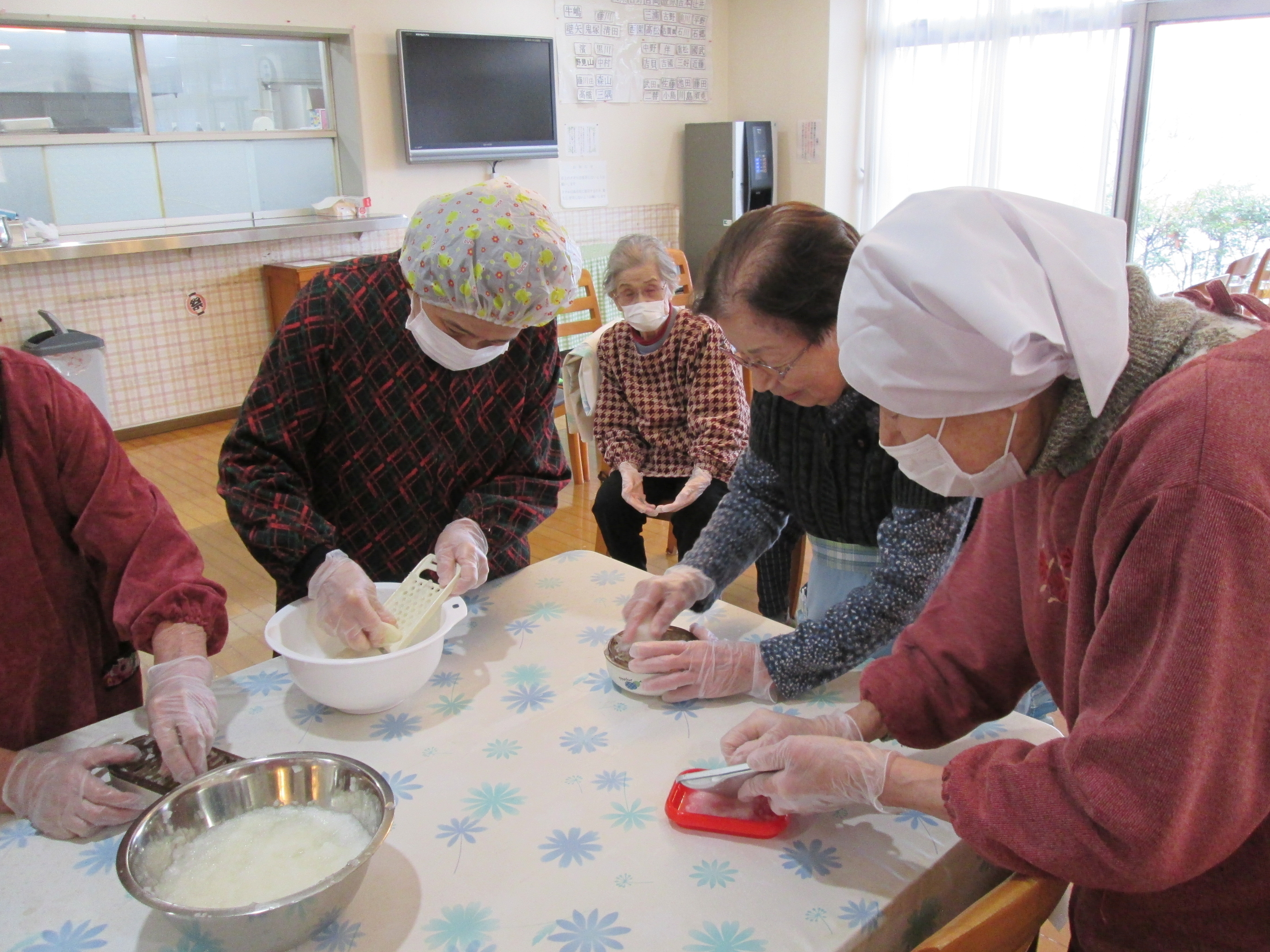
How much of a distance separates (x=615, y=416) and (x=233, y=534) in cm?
173

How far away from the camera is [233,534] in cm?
366

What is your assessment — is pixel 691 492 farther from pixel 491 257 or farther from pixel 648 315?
pixel 491 257

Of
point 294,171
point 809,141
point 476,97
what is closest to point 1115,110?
point 809,141

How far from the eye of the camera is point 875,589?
124 centimetres

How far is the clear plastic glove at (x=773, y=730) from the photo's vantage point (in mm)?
1016

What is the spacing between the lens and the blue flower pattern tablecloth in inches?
32.6

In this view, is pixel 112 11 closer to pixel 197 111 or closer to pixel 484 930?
pixel 197 111

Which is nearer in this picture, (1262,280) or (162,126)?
(1262,280)

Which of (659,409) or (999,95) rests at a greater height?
(999,95)

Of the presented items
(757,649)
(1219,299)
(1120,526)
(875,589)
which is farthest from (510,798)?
(1219,299)

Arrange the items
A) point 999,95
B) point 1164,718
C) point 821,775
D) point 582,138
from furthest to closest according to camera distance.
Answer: point 582,138 → point 999,95 → point 821,775 → point 1164,718

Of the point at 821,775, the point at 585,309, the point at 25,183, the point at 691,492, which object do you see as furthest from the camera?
the point at 25,183

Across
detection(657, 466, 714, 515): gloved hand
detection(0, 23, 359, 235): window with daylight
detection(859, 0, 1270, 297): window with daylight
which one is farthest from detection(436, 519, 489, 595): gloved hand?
detection(0, 23, 359, 235): window with daylight

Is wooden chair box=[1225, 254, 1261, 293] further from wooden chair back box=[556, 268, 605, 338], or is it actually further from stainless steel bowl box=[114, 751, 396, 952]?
stainless steel bowl box=[114, 751, 396, 952]
